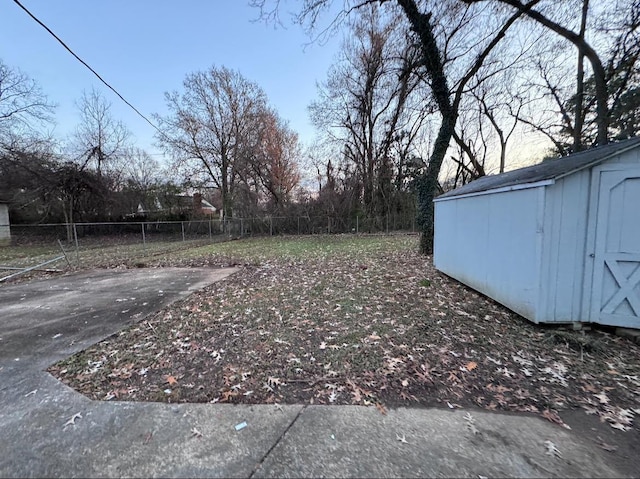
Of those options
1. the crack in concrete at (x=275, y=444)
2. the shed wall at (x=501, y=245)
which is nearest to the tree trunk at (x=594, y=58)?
the shed wall at (x=501, y=245)

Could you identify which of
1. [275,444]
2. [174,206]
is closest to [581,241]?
[275,444]

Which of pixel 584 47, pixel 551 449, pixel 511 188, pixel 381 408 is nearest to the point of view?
pixel 551 449

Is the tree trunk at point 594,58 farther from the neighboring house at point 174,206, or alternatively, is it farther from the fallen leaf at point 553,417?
the neighboring house at point 174,206

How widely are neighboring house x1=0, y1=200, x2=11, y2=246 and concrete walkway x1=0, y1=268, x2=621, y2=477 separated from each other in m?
19.7

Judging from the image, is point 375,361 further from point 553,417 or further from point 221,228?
point 221,228

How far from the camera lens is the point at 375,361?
116 inches

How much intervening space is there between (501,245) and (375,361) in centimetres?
284

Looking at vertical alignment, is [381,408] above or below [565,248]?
below

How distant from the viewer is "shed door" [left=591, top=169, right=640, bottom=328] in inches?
129

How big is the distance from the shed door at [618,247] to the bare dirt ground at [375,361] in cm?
38

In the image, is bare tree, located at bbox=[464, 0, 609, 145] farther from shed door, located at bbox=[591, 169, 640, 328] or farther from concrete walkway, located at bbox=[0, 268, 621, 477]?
concrete walkway, located at bbox=[0, 268, 621, 477]

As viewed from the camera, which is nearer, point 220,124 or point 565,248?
point 565,248

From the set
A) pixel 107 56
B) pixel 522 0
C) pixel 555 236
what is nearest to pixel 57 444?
pixel 555 236

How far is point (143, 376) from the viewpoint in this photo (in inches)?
108
